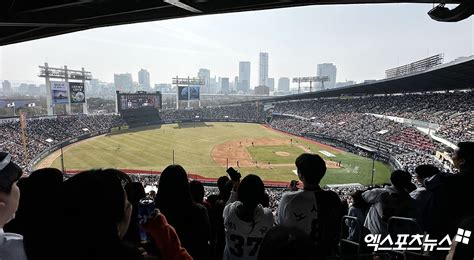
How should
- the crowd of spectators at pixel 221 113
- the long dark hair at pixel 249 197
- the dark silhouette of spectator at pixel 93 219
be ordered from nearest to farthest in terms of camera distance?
the dark silhouette of spectator at pixel 93 219
the long dark hair at pixel 249 197
the crowd of spectators at pixel 221 113

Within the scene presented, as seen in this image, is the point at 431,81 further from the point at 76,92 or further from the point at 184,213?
the point at 76,92

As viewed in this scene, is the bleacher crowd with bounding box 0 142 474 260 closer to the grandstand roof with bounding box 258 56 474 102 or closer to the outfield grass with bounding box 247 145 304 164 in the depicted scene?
the outfield grass with bounding box 247 145 304 164

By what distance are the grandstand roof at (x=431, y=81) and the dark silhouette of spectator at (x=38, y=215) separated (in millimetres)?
37053

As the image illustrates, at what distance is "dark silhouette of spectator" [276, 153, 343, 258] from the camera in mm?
3242

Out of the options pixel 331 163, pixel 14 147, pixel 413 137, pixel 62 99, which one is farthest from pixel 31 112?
pixel 413 137

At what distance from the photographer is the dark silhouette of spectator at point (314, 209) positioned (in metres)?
3.24

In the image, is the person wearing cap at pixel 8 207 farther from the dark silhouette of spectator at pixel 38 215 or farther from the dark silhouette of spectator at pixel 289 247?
the dark silhouette of spectator at pixel 289 247

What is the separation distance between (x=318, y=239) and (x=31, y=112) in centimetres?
11147

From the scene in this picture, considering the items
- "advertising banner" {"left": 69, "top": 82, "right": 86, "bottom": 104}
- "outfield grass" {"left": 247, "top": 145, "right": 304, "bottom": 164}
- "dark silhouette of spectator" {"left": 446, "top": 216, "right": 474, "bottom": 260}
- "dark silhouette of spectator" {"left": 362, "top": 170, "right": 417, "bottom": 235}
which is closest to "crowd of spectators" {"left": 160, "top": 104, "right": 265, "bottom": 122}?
"advertising banner" {"left": 69, "top": 82, "right": 86, "bottom": 104}

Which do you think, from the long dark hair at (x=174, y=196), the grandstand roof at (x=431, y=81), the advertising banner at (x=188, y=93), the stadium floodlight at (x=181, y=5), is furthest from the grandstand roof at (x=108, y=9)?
the advertising banner at (x=188, y=93)

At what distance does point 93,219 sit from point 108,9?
770 centimetres

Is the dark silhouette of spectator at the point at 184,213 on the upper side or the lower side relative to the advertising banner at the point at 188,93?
lower

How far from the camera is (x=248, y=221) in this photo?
3234 mm

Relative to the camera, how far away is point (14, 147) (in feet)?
118
